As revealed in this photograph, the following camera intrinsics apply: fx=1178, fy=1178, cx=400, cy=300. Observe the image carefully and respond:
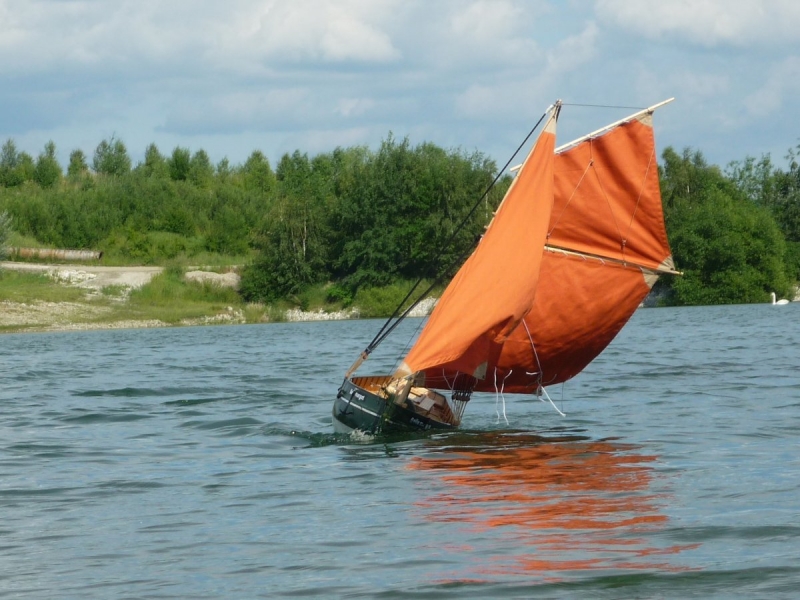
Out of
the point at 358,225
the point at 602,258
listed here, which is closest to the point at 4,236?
the point at 358,225

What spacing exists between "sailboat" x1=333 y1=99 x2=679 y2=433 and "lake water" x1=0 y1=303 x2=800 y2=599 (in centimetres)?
82

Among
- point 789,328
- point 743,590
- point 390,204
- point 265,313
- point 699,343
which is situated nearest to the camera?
point 743,590

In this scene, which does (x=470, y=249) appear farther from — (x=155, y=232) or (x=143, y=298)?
(x=155, y=232)

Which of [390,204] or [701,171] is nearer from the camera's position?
[390,204]

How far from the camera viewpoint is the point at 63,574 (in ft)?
37.5

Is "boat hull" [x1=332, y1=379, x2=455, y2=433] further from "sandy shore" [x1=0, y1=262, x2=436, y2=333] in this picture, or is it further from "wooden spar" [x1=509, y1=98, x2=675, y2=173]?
"sandy shore" [x1=0, y1=262, x2=436, y2=333]

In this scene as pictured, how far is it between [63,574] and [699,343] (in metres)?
38.0

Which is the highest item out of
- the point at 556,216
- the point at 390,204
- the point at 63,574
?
the point at 390,204

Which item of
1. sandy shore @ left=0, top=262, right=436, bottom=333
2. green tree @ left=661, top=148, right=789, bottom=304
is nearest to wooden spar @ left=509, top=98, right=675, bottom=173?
sandy shore @ left=0, top=262, right=436, bottom=333

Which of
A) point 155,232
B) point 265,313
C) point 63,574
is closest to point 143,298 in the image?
point 265,313

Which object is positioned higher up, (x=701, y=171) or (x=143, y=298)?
(x=701, y=171)

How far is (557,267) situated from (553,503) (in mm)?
9171

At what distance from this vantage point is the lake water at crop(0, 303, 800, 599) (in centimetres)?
1079

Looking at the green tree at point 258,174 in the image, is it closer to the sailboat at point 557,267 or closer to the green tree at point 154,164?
the green tree at point 154,164
